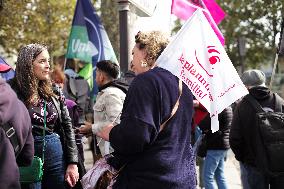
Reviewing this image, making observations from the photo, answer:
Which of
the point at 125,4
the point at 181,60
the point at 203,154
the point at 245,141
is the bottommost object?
the point at 203,154

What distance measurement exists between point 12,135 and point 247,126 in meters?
2.84

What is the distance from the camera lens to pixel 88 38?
6930 millimetres

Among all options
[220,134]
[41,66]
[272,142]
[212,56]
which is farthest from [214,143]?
[212,56]

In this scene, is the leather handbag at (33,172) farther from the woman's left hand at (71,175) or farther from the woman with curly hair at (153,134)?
the woman with curly hair at (153,134)

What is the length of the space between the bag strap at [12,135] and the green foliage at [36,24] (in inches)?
727

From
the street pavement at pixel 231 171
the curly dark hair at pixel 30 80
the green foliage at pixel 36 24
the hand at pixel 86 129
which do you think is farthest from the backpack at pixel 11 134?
the green foliage at pixel 36 24

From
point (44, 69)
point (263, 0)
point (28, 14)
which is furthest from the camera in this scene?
point (263, 0)

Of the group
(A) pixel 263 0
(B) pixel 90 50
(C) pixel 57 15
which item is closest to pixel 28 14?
(C) pixel 57 15

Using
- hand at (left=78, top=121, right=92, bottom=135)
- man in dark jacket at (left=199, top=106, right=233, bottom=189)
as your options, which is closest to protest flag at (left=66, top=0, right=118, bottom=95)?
man in dark jacket at (left=199, top=106, right=233, bottom=189)

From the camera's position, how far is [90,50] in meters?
6.97

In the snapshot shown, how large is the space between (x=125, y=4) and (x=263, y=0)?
2698cm

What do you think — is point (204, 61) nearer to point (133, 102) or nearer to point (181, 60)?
point (181, 60)

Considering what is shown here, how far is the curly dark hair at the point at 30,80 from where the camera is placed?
391cm

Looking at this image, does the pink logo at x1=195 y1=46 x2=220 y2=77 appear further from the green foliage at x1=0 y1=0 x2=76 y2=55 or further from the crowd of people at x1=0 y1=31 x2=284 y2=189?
the green foliage at x1=0 y1=0 x2=76 y2=55
